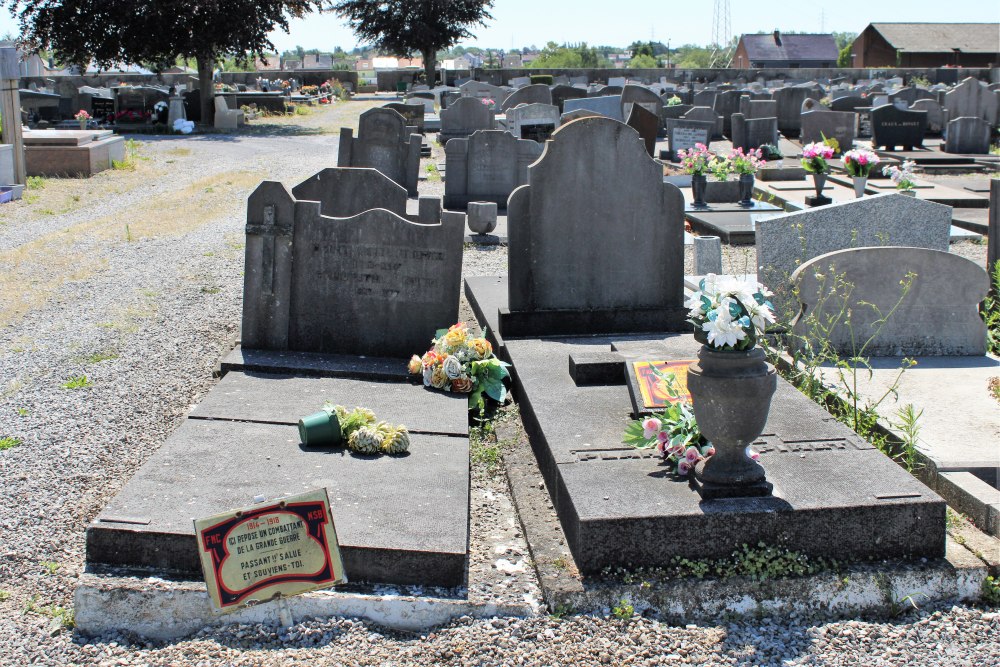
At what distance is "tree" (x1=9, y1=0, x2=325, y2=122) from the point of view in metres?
27.9

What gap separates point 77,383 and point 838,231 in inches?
214

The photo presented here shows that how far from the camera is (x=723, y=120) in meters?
24.7

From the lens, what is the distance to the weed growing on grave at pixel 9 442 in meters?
5.29

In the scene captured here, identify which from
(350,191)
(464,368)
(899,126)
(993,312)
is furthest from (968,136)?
(464,368)

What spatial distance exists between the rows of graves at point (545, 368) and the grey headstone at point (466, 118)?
13.6m

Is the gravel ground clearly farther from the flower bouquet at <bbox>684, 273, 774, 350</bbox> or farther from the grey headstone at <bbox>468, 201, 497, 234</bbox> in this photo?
the flower bouquet at <bbox>684, 273, 774, 350</bbox>

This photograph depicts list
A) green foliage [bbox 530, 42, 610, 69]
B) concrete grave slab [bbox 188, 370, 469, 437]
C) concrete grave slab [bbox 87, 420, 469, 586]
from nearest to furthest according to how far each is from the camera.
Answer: concrete grave slab [bbox 87, 420, 469, 586] < concrete grave slab [bbox 188, 370, 469, 437] < green foliage [bbox 530, 42, 610, 69]

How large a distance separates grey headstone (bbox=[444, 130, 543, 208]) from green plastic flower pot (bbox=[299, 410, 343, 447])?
914 cm

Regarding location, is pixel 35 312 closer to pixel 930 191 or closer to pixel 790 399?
pixel 790 399

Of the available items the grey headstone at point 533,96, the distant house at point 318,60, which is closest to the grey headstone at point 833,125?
the grey headstone at point 533,96

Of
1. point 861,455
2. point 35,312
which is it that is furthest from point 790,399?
point 35,312

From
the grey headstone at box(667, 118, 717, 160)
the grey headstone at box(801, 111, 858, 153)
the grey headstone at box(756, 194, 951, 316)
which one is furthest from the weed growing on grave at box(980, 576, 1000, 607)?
the grey headstone at box(801, 111, 858, 153)

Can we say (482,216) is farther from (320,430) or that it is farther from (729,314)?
(729,314)

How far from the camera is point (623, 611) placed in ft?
12.2
